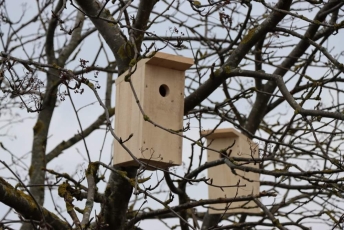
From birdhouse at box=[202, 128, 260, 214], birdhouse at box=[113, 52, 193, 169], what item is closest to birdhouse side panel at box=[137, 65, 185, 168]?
birdhouse at box=[113, 52, 193, 169]

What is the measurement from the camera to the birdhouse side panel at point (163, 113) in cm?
418

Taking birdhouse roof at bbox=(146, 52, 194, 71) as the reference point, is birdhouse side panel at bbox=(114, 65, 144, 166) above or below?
below

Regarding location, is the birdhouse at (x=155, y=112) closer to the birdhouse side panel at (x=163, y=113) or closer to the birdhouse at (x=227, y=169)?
the birdhouse side panel at (x=163, y=113)

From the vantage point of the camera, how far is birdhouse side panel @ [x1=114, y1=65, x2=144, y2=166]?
4207 mm

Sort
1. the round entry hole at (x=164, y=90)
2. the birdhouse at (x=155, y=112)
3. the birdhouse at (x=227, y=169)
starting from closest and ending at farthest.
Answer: the birdhouse at (x=155, y=112) < the round entry hole at (x=164, y=90) < the birdhouse at (x=227, y=169)

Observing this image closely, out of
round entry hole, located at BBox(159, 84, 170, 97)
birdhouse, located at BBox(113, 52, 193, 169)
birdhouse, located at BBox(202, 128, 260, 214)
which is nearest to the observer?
birdhouse, located at BBox(113, 52, 193, 169)

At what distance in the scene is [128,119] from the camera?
14.4ft

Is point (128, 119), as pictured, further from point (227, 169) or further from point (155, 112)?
point (227, 169)

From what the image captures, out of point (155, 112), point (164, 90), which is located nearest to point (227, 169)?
point (164, 90)

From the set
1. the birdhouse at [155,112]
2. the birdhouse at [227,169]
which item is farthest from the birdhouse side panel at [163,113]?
the birdhouse at [227,169]

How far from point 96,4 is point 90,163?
1.20 meters

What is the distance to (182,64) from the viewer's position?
437cm

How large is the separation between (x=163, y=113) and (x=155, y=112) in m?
0.06

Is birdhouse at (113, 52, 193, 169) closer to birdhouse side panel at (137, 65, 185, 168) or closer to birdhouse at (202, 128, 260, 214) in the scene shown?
birdhouse side panel at (137, 65, 185, 168)
